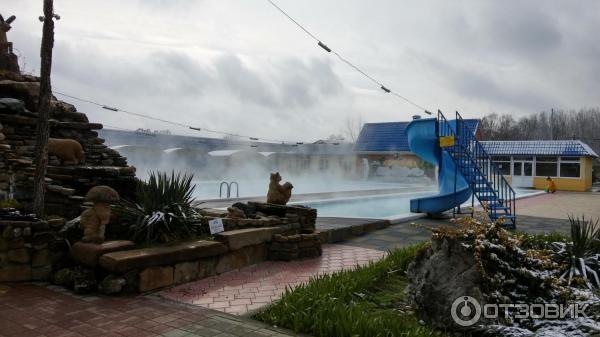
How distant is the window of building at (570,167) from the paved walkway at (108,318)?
28407 millimetres

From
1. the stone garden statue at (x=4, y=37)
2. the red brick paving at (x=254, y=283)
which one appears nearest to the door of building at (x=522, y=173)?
the red brick paving at (x=254, y=283)

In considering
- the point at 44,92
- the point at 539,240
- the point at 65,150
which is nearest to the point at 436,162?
the point at 539,240

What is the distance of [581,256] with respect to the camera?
4.98 meters

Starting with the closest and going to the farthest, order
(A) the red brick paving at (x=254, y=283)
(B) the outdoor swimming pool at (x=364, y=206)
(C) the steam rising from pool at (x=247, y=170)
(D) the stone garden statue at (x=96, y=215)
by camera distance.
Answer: (A) the red brick paving at (x=254, y=283) → (D) the stone garden statue at (x=96, y=215) → (B) the outdoor swimming pool at (x=364, y=206) → (C) the steam rising from pool at (x=247, y=170)

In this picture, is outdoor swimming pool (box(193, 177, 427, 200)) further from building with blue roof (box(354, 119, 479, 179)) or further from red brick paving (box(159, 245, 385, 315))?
red brick paving (box(159, 245, 385, 315))

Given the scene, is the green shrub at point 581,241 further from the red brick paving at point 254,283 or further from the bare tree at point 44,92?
the bare tree at point 44,92

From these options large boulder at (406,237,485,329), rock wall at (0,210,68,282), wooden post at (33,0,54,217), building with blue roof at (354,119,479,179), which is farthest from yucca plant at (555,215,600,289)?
building with blue roof at (354,119,479,179)

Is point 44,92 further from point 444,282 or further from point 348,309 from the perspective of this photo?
point 444,282

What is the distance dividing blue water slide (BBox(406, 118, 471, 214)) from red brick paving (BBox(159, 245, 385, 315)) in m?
4.89

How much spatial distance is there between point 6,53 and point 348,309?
8.69 metres

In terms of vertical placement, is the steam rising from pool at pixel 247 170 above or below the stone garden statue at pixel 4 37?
below

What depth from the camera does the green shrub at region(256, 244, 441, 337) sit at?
10.3ft

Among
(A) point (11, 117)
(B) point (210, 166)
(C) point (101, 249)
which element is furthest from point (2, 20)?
(B) point (210, 166)

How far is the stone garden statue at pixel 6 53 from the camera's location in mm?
8320
